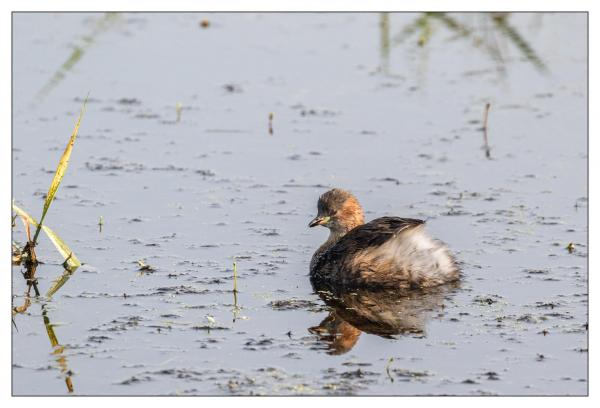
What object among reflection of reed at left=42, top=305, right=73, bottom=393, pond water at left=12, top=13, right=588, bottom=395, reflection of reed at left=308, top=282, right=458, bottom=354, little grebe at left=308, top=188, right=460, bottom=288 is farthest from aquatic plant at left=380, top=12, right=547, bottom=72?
reflection of reed at left=42, top=305, right=73, bottom=393

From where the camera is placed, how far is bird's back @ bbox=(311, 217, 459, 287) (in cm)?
943

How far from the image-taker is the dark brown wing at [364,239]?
9.49m

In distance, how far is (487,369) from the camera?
7.56 metres

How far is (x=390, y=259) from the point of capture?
946cm

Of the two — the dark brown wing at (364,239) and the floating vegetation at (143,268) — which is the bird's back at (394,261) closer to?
the dark brown wing at (364,239)

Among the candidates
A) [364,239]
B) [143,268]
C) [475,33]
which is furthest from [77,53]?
[475,33]

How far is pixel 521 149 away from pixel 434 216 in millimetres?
1897

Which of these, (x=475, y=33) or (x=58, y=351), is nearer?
(x=58, y=351)

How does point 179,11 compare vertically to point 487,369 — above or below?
above

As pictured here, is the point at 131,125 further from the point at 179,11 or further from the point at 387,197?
the point at 179,11

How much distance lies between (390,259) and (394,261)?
0.03 m

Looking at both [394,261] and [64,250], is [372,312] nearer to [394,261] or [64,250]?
[394,261]

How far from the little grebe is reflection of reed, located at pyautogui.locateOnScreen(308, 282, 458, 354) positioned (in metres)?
0.10

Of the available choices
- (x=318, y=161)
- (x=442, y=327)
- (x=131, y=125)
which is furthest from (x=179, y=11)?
(x=442, y=327)
